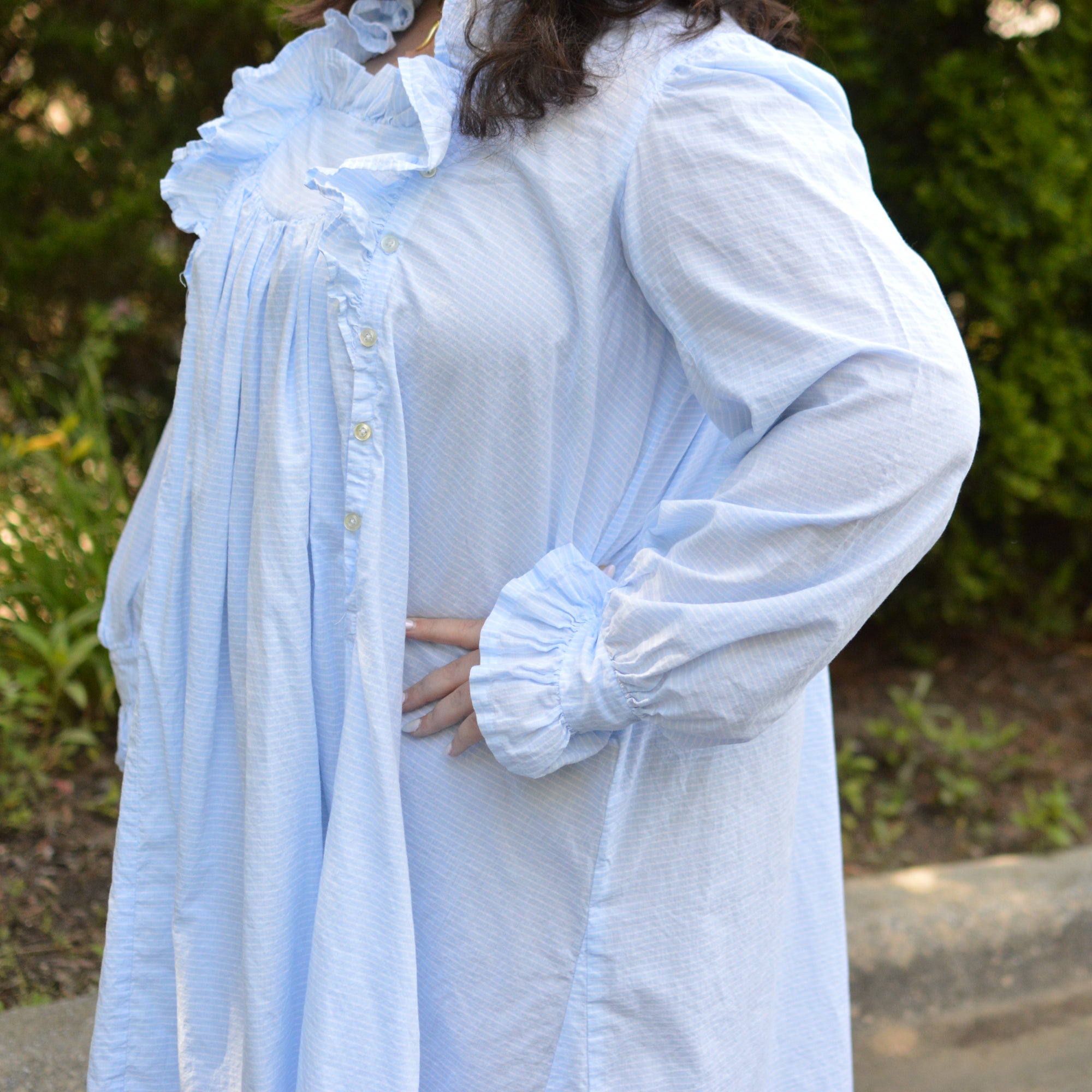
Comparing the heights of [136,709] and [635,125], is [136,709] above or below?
below

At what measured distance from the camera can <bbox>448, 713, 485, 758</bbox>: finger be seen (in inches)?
43.8

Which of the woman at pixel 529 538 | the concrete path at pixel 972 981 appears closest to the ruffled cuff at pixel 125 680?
the woman at pixel 529 538

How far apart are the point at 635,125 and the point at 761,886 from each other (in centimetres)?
81

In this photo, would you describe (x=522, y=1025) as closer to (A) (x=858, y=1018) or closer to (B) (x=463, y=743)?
(B) (x=463, y=743)

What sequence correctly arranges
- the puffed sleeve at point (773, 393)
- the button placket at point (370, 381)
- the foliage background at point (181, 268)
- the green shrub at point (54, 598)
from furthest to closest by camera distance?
the foliage background at point (181, 268) < the green shrub at point (54, 598) < the button placket at point (370, 381) < the puffed sleeve at point (773, 393)

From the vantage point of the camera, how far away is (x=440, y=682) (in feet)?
3.78

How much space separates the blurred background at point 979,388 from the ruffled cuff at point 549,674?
1.58 metres

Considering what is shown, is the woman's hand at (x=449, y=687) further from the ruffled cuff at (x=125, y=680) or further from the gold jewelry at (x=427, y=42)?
the gold jewelry at (x=427, y=42)

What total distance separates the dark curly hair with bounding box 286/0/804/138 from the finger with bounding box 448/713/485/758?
0.57 meters

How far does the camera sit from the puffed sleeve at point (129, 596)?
1488mm

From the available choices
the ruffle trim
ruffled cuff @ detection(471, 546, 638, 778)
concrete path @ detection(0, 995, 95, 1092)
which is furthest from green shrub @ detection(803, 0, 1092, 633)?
concrete path @ detection(0, 995, 95, 1092)

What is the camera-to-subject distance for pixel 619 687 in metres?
1.04

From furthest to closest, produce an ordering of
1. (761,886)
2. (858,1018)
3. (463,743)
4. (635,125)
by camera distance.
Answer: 1. (858,1018)
2. (761,886)
3. (463,743)
4. (635,125)

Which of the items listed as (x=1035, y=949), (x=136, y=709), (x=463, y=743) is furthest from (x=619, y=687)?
(x=1035, y=949)
